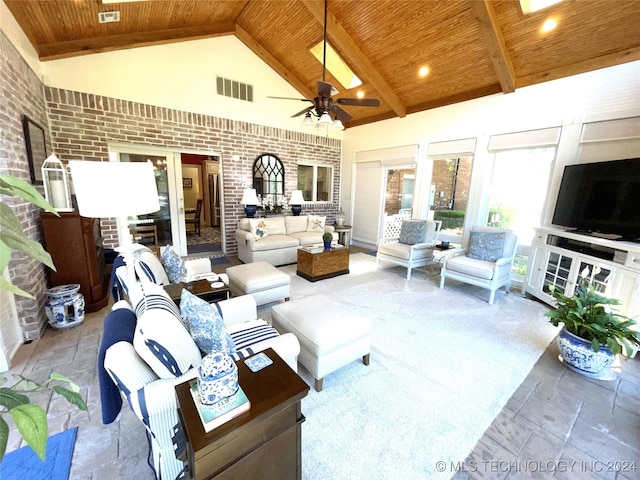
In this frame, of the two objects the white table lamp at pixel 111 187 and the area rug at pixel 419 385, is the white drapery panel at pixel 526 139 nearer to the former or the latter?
the area rug at pixel 419 385

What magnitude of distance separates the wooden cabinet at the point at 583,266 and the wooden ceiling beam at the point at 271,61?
196 inches

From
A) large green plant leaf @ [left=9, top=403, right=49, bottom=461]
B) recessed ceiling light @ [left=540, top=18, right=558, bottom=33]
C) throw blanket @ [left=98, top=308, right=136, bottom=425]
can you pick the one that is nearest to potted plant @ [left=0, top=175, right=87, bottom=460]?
large green plant leaf @ [left=9, top=403, right=49, bottom=461]

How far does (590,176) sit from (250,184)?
5130mm

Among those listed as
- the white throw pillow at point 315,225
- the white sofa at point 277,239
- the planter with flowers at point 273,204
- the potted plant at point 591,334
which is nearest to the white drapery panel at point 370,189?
the white sofa at point 277,239

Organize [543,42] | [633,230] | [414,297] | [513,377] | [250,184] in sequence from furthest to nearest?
[250,184] → [414,297] → [543,42] → [633,230] → [513,377]

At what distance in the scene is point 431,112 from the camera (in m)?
4.91

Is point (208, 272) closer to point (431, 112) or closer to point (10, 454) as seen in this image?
point (10, 454)

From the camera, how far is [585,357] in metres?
2.16

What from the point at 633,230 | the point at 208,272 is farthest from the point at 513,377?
the point at 208,272

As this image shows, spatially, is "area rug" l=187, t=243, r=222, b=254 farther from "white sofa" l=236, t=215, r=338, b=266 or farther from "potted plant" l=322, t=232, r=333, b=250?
"potted plant" l=322, t=232, r=333, b=250

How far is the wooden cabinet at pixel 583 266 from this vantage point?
2.45m

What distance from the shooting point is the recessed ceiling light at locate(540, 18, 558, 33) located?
2.96 metres

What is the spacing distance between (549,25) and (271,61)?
14.0 feet

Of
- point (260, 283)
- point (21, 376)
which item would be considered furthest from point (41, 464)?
point (260, 283)
